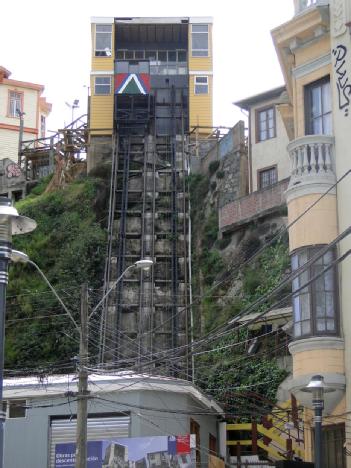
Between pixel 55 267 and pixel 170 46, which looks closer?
pixel 55 267

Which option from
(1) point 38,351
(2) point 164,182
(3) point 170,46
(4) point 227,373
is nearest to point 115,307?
(1) point 38,351

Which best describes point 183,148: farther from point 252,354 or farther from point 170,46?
Result: point 252,354

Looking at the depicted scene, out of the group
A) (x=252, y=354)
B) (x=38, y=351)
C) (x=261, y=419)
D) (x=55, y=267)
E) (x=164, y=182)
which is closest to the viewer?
(x=261, y=419)

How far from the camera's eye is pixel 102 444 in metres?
27.8

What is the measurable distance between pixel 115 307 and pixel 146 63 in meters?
23.8

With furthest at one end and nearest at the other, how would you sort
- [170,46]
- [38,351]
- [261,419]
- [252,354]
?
[170,46], [38,351], [252,354], [261,419]

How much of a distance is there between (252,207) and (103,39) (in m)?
24.5

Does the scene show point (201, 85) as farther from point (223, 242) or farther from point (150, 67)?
point (223, 242)

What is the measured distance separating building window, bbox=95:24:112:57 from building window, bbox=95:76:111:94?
2.28 meters

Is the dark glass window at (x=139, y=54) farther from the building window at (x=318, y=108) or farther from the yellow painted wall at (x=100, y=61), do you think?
the building window at (x=318, y=108)

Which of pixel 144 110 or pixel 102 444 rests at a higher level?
pixel 144 110

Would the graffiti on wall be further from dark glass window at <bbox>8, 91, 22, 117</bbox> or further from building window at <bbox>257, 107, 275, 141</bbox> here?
dark glass window at <bbox>8, 91, 22, 117</bbox>

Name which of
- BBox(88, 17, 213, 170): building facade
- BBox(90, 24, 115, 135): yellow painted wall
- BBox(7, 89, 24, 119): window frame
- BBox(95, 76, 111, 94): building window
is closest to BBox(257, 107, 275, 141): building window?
BBox(88, 17, 213, 170): building facade

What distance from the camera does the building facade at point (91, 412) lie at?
30469mm
